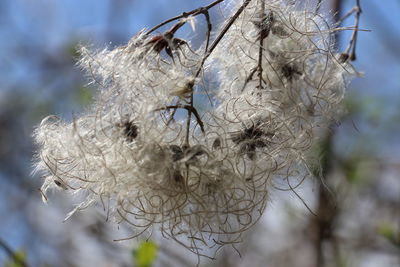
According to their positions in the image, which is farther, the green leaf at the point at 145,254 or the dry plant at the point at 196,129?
the green leaf at the point at 145,254

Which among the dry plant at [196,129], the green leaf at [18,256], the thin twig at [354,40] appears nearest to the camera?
the dry plant at [196,129]

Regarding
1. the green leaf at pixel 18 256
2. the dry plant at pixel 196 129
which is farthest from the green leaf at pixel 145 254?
the dry plant at pixel 196 129

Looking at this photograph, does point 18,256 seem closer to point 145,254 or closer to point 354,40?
point 145,254

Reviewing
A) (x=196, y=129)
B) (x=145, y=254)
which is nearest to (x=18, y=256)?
(x=145, y=254)

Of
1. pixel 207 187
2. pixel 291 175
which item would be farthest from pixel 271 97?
pixel 207 187

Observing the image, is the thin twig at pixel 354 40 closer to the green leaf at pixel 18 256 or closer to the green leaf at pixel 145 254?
the green leaf at pixel 145 254

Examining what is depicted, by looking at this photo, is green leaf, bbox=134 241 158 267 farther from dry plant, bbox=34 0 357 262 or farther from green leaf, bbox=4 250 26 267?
dry plant, bbox=34 0 357 262
